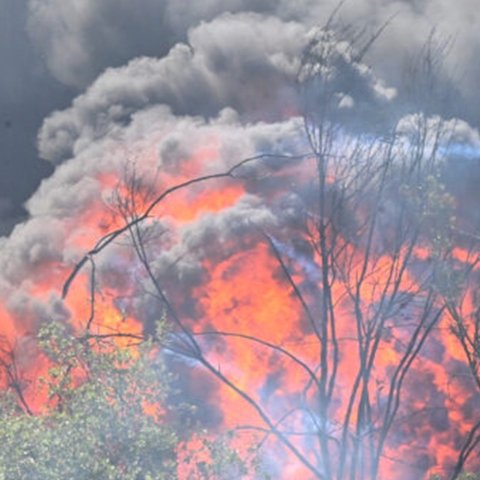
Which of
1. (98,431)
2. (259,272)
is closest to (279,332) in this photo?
(259,272)

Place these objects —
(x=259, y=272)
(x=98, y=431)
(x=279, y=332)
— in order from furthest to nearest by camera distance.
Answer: (x=259, y=272)
(x=279, y=332)
(x=98, y=431)

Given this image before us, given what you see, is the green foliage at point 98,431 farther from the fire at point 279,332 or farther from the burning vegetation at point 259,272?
the fire at point 279,332

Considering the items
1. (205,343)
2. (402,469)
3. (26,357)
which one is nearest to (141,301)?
(205,343)

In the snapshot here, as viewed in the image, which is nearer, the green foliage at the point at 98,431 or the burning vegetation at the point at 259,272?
the green foliage at the point at 98,431

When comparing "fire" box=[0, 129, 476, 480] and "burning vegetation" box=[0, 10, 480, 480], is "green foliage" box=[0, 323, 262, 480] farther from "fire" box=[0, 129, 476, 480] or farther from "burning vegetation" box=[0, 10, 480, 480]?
"fire" box=[0, 129, 476, 480]

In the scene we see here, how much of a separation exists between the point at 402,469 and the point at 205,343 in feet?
28.9

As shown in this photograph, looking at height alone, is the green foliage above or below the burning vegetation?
below

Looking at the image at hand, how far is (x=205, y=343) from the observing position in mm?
28031

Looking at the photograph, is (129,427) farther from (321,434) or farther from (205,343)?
(205,343)

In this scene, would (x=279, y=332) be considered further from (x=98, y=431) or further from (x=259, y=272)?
(x=98, y=431)

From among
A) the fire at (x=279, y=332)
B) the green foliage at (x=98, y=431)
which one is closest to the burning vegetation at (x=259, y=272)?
the fire at (x=279, y=332)

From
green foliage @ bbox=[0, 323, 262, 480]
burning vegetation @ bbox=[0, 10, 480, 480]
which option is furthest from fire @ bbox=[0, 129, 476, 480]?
green foliage @ bbox=[0, 323, 262, 480]

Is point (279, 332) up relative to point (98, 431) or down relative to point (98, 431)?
up

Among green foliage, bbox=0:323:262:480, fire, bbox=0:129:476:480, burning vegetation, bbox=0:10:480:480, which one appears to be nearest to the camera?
green foliage, bbox=0:323:262:480
